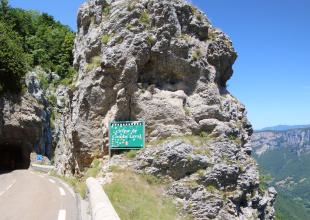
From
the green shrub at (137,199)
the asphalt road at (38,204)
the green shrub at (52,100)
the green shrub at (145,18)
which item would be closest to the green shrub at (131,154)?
the green shrub at (137,199)

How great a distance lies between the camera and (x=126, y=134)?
2272 centimetres

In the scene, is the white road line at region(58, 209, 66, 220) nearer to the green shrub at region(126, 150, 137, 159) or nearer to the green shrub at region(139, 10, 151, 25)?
the green shrub at region(126, 150, 137, 159)

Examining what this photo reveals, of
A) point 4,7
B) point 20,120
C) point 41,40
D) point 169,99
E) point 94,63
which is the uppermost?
point 4,7

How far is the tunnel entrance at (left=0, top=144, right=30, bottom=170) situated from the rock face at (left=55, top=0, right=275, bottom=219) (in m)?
24.6

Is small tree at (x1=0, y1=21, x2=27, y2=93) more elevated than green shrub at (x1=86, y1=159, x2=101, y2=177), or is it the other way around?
small tree at (x1=0, y1=21, x2=27, y2=93)

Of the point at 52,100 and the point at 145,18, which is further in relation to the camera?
the point at 52,100

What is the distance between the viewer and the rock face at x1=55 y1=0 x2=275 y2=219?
68.5 feet

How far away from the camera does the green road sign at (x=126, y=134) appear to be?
73.8 ft

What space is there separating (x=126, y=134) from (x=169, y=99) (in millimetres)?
3310

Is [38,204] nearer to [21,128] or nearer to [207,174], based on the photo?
[207,174]

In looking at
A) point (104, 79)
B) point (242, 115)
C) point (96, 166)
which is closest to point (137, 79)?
point (104, 79)

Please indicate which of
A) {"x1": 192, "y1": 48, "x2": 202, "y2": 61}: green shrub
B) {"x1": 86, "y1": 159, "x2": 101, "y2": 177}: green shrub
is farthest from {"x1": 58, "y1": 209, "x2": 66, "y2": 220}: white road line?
{"x1": 192, "y1": 48, "x2": 202, "y2": 61}: green shrub

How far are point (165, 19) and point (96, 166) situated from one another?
9878 millimetres

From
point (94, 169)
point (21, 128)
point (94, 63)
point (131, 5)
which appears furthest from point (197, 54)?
point (21, 128)
